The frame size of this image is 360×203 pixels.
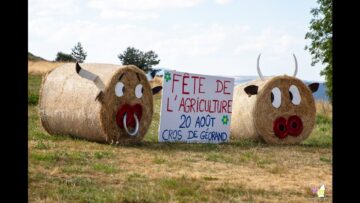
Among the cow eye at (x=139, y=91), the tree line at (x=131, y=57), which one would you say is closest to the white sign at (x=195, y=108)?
the cow eye at (x=139, y=91)

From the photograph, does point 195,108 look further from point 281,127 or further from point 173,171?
point 173,171

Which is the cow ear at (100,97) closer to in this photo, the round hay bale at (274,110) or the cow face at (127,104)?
the cow face at (127,104)

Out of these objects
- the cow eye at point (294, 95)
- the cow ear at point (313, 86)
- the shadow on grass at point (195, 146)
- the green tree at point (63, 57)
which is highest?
the green tree at point (63, 57)

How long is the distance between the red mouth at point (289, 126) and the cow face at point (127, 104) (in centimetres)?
294

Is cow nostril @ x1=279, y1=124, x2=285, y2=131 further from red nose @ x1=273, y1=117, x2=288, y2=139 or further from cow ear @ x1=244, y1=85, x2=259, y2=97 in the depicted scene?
cow ear @ x1=244, y1=85, x2=259, y2=97

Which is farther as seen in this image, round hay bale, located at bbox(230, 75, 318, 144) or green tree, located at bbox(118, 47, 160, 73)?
green tree, located at bbox(118, 47, 160, 73)

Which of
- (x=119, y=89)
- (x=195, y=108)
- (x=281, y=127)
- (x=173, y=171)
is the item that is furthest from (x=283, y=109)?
(x=173, y=171)

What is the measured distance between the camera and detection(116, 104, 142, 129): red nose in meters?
9.47

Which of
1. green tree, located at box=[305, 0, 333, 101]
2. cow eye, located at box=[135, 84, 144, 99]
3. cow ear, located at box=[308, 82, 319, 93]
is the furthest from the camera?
green tree, located at box=[305, 0, 333, 101]

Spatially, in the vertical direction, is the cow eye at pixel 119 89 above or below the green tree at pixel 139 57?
below

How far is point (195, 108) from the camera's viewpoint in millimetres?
10750

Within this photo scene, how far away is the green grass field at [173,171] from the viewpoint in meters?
5.00

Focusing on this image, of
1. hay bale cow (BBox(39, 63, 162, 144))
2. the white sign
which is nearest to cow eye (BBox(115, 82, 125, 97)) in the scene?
hay bale cow (BBox(39, 63, 162, 144))
